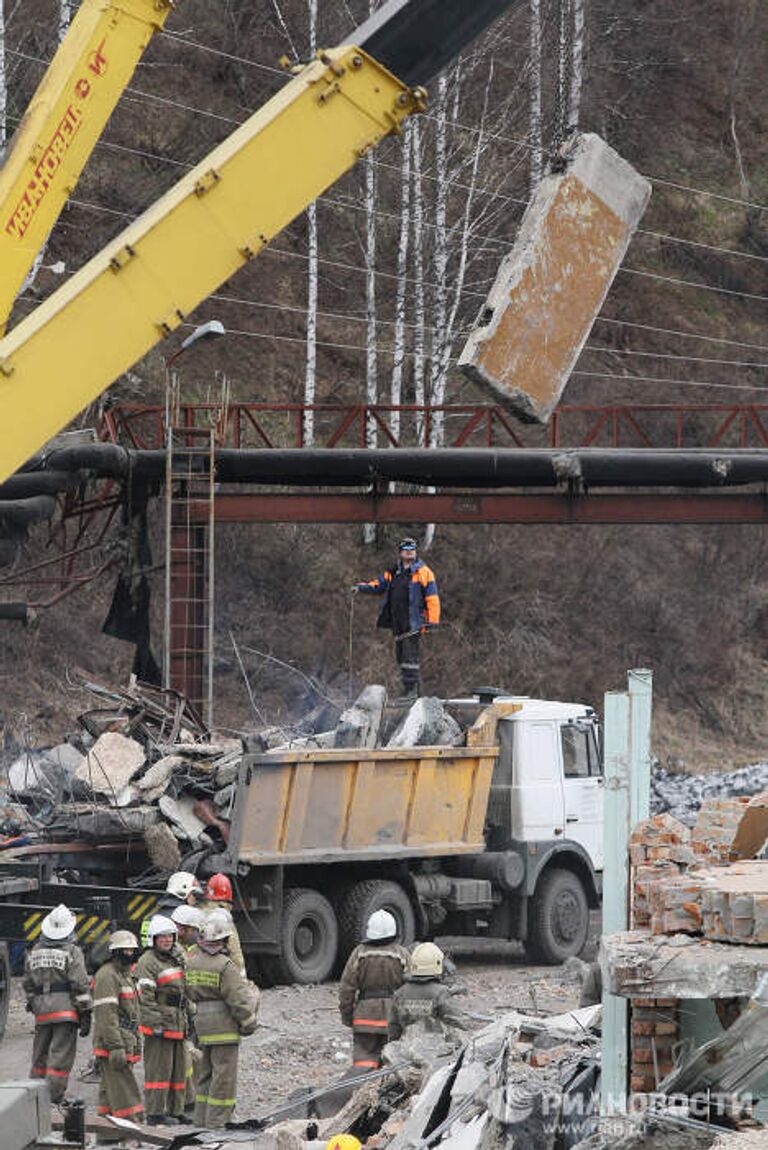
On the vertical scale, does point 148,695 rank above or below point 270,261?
below

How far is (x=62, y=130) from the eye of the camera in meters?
15.8

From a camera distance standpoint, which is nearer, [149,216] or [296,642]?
[149,216]

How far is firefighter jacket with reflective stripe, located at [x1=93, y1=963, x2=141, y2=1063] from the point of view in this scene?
12266mm

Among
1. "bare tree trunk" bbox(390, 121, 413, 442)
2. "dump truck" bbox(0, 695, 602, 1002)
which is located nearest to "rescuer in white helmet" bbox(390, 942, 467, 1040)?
"dump truck" bbox(0, 695, 602, 1002)

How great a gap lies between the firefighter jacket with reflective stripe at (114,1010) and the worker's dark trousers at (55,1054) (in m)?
0.37

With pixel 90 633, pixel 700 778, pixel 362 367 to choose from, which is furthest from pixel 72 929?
pixel 362 367

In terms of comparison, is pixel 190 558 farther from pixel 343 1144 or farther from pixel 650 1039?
pixel 650 1039

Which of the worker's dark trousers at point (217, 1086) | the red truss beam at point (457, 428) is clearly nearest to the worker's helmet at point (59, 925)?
the worker's dark trousers at point (217, 1086)

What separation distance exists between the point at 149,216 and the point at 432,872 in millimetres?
6782

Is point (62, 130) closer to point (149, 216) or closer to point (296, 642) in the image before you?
point (149, 216)

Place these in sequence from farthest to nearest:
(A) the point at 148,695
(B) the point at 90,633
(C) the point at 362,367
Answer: (C) the point at 362,367 < (B) the point at 90,633 < (A) the point at 148,695

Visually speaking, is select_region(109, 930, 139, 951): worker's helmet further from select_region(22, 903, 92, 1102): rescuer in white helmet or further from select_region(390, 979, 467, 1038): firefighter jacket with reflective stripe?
select_region(390, 979, 467, 1038): firefighter jacket with reflective stripe

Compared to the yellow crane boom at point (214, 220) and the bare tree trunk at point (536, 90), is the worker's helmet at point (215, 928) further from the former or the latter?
the bare tree trunk at point (536, 90)

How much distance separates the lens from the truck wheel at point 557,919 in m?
18.4
